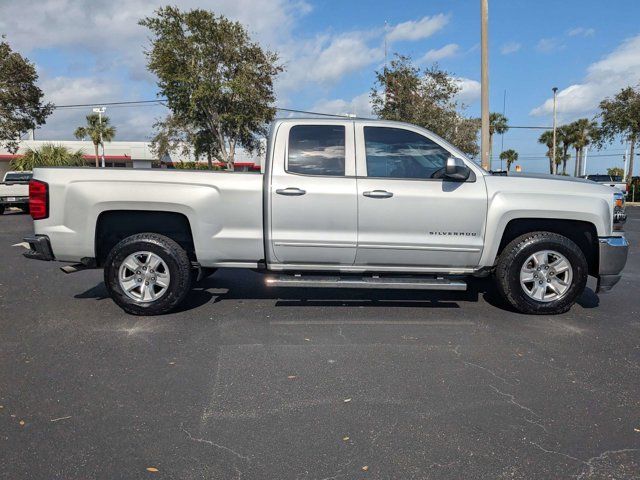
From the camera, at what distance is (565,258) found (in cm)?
522

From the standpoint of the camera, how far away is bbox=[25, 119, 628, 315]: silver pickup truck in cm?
505

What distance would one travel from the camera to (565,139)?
193ft

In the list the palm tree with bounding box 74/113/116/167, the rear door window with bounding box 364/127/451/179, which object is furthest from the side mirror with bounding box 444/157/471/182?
the palm tree with bounding box 74/113/116/167

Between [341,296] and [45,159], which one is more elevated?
[45,159]

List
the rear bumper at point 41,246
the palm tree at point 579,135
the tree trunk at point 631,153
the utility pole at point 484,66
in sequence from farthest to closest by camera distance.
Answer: the palm tree at point 579,135 < the tree trunk at point 631,153 < the utility pole at point 484,66 < the rear bumper at point 41,246

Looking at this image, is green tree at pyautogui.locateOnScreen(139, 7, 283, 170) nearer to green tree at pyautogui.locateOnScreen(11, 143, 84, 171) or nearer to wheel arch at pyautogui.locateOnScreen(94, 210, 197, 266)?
green tree at pyautogui.locateOnScreen(11, 143, 84, 171)

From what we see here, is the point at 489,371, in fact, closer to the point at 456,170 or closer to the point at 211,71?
the point at 456,170

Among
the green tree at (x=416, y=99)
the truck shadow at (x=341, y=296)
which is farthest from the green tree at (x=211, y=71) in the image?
the truck shadow at (x=341, y=296)

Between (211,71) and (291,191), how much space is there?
849 inches

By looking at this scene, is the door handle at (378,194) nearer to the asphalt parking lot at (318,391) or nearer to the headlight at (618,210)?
the asphalt parking lot at (318,391)

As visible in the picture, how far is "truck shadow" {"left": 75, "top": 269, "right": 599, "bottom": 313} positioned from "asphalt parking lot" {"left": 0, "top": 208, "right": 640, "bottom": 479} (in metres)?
0.08

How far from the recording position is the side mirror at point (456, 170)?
4.86 meters

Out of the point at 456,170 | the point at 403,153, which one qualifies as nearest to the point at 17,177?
the point at 403,153

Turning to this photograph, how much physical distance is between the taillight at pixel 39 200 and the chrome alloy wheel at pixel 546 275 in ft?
16.4
